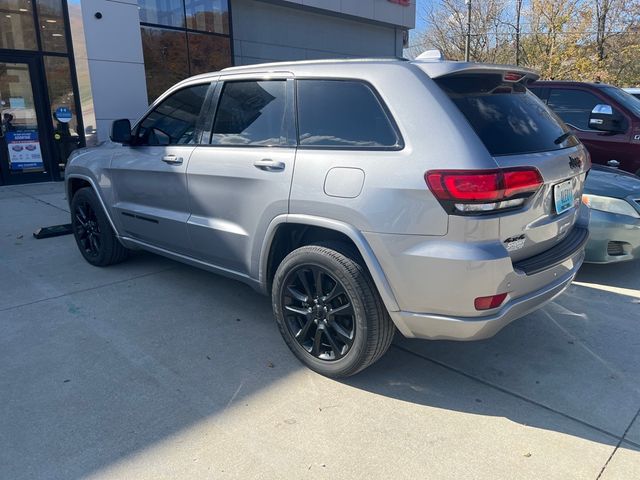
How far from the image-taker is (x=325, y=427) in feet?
8.80

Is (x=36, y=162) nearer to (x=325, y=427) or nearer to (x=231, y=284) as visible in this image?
(x=231, y=284)

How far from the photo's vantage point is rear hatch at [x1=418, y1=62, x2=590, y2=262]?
2.61m

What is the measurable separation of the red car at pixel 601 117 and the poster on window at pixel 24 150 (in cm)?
921

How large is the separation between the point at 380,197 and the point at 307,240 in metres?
0.79

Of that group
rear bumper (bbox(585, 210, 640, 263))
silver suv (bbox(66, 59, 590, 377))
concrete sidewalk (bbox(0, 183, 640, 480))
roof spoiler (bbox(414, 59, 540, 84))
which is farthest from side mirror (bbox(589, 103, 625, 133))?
roof spoiler (bbox(414, 59, 540, 84))

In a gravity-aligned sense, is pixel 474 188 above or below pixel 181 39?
below

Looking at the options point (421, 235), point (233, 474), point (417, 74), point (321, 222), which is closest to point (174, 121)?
point (321, 222)

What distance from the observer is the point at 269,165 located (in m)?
3.18

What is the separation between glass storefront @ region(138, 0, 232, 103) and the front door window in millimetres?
2480

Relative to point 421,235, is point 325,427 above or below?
below

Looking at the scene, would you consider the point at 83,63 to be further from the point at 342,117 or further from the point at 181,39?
the point at 342,117

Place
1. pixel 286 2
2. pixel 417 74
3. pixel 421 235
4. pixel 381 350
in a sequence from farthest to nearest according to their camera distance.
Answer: pixel 286 2 < pixel 381 350 < pixel 417 74 < pixel 421 235

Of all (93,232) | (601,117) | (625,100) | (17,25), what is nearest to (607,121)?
(601,117)

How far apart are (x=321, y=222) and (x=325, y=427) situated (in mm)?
1099
